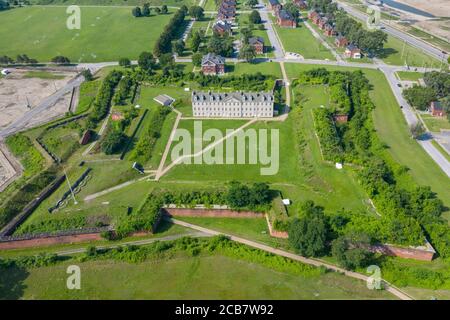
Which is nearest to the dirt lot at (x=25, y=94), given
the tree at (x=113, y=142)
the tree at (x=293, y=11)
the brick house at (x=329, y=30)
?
the tree at (x=113, y=142)

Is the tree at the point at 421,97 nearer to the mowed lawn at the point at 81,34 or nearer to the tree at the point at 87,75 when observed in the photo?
the mowed lawn at the point at 81,34

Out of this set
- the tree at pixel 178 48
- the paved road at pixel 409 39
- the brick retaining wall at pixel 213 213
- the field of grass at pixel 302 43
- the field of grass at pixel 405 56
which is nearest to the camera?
the brick retaining wall at pixel 213 213

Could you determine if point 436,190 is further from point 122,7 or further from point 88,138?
point 122,7

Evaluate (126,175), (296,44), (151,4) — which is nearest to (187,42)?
(296,44)

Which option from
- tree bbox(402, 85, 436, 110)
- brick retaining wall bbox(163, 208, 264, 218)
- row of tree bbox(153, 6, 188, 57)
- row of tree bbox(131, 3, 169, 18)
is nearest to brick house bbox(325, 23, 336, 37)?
tree bbox(402, 85, 436, 110)

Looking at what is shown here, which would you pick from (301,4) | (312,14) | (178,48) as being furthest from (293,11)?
(178,48)

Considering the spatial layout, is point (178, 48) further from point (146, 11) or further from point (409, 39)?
point (409, 39)

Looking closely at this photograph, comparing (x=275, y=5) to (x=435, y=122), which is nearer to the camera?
(x=435, y=122)

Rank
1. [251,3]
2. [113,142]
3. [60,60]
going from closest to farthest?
[113,142] < [60,60] < [251,3]
